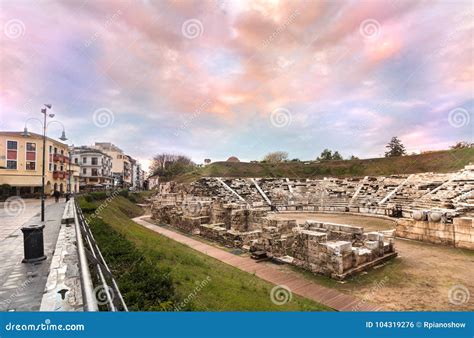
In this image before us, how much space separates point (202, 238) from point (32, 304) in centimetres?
1087

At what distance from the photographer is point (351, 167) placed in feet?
125

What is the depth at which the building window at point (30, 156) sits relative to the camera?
3136 centimetres

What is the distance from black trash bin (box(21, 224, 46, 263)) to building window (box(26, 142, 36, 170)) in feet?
107

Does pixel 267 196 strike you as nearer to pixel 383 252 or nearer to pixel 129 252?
pixel 383 252

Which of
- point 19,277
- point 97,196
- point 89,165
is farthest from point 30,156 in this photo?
point 19,277

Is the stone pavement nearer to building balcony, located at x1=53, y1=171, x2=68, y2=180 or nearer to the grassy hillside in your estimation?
the grassy hillside

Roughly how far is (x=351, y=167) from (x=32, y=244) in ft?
130

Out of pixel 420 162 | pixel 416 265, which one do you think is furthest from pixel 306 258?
pixel 420 162

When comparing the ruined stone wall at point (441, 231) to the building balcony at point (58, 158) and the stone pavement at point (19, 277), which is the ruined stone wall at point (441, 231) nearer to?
the stone pavement at point (19, 277)

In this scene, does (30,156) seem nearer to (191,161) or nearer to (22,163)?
(22,163)

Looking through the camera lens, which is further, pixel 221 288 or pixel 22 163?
pixel 22 163

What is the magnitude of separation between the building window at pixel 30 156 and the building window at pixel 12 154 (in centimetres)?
116

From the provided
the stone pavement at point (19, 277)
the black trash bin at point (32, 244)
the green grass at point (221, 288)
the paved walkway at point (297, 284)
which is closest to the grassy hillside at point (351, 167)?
the paved walkway at point (297, 284)

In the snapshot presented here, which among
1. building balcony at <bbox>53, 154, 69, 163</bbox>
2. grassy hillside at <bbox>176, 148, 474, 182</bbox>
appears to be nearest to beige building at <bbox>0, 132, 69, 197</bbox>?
building balcony at <bbox>53, 154, 69, 163</bbox>
